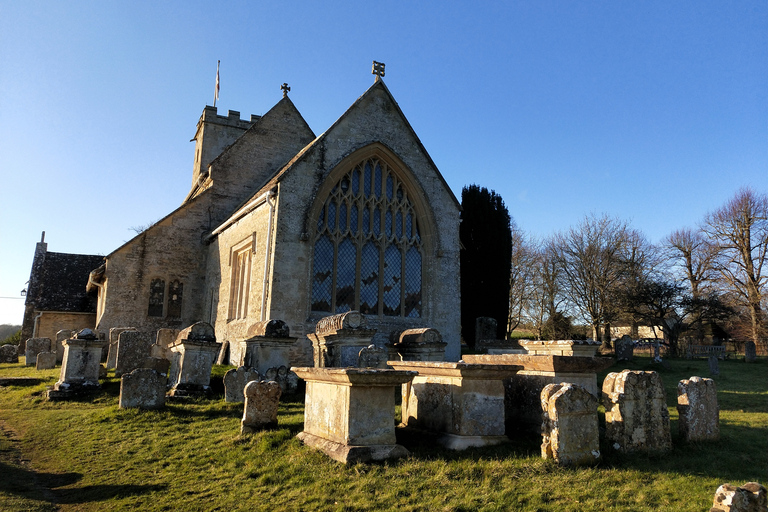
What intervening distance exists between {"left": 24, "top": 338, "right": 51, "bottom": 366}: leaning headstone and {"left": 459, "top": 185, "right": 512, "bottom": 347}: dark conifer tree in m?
17.5

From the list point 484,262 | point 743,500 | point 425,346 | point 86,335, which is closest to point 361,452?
point 743,500

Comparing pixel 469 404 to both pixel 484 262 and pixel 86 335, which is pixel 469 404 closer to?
pixel 86 335

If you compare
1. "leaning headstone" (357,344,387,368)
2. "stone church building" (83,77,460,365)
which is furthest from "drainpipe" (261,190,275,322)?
"leaning headstone" (357,344,387,368)

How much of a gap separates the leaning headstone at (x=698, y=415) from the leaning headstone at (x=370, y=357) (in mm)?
4934

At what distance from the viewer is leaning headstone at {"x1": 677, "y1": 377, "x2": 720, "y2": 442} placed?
6664 millimetres

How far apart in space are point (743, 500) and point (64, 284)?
1169 inches

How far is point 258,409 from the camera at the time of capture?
7.20 meters

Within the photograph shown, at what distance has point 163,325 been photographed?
1945 centimetres

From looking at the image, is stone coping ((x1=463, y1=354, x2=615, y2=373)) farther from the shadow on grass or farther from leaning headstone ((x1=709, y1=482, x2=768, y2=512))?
the shadow on grass

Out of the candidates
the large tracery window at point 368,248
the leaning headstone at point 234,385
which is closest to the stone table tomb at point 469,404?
the leaning headstone at point 234,385

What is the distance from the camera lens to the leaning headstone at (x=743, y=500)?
11.3 feet

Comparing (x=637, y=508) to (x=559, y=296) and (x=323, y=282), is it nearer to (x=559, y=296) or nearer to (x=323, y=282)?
(x=323, y=282)

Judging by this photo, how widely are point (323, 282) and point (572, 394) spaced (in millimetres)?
9766

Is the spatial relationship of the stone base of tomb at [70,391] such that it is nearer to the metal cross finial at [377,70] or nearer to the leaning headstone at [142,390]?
the leaning headstone at [142,390]
